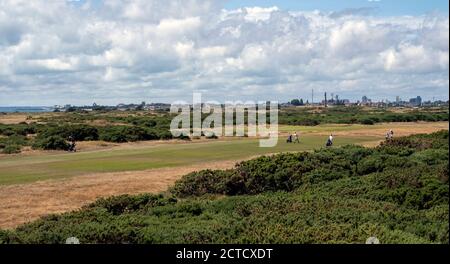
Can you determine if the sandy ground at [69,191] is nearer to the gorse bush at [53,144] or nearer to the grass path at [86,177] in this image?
the grass path at [86,177]

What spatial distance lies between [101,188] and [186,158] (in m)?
12.4

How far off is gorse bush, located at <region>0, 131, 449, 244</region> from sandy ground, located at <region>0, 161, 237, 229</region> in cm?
208

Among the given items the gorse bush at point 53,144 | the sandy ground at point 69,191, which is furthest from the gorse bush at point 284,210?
the gorse bush at point 53,144

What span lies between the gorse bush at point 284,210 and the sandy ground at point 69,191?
6.83 ft

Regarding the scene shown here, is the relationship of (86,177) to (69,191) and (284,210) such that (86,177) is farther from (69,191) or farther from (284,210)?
(284,210)

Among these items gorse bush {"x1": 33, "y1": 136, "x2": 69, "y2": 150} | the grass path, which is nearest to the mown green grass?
the grass path

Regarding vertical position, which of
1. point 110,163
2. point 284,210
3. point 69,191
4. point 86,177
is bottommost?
point 69,191

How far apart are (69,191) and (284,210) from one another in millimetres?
11049

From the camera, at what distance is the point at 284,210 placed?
527 inches

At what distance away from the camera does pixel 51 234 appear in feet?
34.4

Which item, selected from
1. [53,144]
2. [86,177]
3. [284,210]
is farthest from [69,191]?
[53,144]
